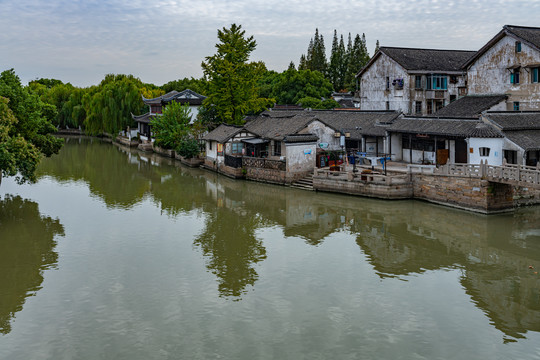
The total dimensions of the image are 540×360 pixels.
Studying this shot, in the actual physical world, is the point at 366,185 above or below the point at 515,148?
below

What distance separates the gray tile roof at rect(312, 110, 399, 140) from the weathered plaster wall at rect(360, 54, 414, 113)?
5.89 metres

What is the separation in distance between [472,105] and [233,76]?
73.0 ft

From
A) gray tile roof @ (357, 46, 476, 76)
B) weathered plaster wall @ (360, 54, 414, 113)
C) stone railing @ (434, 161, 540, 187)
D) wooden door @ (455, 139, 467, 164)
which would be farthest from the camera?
weathered plaster wall @ (360, 54, 414, 113)

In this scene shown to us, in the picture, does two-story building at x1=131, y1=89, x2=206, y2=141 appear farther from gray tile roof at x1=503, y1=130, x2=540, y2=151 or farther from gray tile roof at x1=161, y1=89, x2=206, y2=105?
gray tile roof at x1=503, y1=130, x2=540, y2=151

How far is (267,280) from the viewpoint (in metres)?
18.6

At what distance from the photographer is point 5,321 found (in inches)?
601

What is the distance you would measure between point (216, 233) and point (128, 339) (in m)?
11.5

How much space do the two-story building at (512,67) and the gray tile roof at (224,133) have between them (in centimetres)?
1980


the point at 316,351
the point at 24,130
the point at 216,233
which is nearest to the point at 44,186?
the point at 24,130

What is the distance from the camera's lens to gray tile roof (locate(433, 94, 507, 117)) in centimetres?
3650

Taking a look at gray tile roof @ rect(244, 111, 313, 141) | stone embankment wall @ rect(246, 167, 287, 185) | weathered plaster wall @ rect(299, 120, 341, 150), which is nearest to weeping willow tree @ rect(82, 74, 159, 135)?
gray tile roof @ rect(244, 111, 313, 141)

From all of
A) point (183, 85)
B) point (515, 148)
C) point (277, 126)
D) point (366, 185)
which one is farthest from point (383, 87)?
point (183, 85)

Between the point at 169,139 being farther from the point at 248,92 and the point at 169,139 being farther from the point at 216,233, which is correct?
the point at 216,233

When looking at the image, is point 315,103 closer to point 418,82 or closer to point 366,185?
point 418,82
